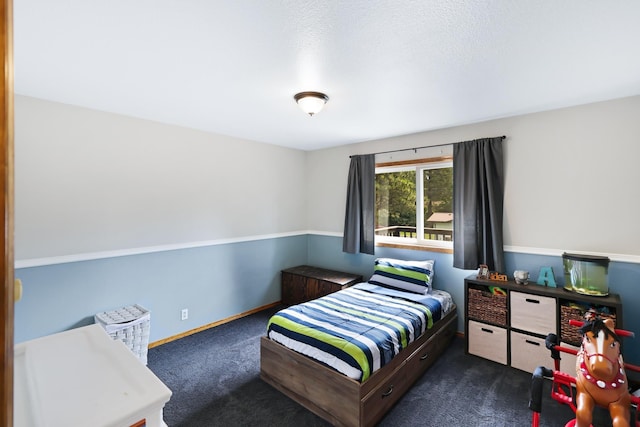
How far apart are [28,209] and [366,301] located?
3168 millimetres

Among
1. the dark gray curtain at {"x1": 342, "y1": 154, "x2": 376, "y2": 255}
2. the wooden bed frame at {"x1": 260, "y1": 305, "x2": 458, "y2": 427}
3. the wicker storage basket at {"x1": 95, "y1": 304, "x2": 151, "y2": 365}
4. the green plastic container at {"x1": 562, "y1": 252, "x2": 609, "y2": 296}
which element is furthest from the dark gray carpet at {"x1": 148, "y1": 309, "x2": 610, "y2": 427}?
the dark gray curtain at {"x1": 342, "y1": 154, "x2": 376, "y2": 255}

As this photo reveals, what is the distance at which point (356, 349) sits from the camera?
2.03 meters

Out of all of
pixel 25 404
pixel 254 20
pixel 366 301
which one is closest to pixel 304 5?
pixel 254 20

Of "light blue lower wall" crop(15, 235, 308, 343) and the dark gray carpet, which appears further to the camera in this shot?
"light blue lower wall" crop(15, 235, 308, 343)

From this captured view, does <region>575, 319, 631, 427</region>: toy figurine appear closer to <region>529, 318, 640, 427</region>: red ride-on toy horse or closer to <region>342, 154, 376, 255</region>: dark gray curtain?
<region>529, 318, 640, 427</region>: red ride-on toy horse

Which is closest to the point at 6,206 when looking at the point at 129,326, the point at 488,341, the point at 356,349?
the point at 356,349

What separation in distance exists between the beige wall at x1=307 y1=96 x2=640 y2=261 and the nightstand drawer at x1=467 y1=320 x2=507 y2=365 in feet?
2.88

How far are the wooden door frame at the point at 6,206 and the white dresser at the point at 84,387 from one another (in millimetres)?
458

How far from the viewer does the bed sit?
1982mm

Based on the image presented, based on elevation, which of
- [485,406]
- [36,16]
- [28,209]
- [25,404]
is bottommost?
[485,406]

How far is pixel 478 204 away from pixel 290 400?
8.84 feet

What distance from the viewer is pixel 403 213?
3967 mm

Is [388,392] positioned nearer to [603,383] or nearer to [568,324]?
[603,383]

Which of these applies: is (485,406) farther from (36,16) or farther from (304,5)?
(36,16)
